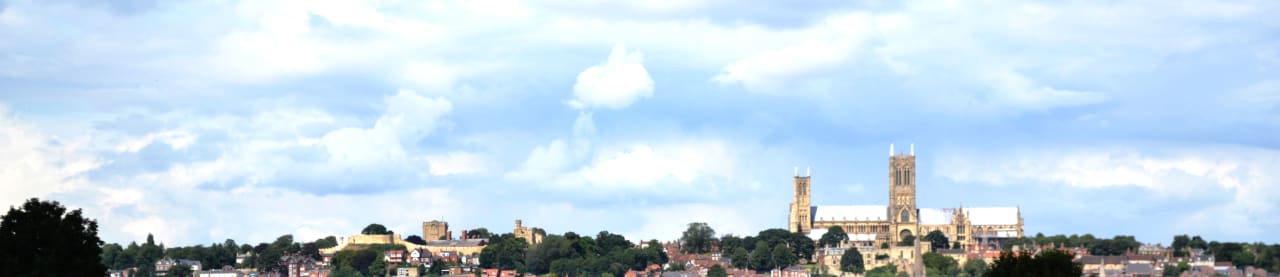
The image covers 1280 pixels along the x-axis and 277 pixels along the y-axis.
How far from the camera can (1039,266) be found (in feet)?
297

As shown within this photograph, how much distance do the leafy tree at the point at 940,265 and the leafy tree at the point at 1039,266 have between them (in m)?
90.5

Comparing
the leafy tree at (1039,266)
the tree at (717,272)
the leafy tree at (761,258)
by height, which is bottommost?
the leafy tree at (1039,266)

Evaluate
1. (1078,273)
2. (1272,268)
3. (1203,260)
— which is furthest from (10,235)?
(1203,260)

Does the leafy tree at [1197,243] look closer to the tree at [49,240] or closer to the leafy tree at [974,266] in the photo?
the leafy tree at [974,266]

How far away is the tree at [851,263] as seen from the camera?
19312 cm

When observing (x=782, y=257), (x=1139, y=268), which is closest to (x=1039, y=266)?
(x=1139, y=268)

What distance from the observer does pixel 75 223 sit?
235 feet

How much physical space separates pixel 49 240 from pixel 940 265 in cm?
12489

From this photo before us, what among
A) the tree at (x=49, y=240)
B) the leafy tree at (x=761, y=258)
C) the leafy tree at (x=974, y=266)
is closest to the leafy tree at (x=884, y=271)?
the leafy tree at (x=974, y=266)

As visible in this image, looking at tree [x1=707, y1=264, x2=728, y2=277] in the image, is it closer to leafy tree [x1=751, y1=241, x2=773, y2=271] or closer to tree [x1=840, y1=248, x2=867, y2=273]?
leafy tree [x1=751, y1=241, x2=773, y2=271]

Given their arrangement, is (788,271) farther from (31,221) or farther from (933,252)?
(31,221)

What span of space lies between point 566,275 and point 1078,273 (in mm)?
103509

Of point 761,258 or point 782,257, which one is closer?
point 782,257

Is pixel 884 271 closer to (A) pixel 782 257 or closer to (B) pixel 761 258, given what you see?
(A) pixel 782 257
